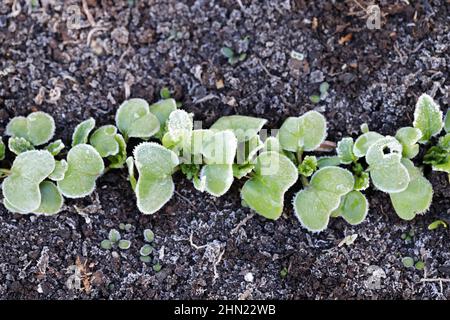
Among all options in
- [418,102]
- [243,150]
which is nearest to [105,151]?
[243,150]

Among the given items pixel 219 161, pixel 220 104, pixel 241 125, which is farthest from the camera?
pixel 220 104

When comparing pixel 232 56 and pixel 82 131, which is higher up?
pixel 232 56

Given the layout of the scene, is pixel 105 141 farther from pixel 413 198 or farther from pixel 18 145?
pixel 413 198

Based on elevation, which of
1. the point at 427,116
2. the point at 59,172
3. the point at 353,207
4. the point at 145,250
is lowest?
the point at 145,250

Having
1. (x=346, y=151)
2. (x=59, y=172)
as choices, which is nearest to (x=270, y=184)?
(x=346, y=151)

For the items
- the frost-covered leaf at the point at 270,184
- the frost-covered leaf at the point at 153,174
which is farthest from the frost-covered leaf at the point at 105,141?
the frost-covered leaf at the point at 270,184

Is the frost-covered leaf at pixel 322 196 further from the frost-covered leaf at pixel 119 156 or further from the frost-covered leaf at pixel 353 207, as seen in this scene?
the frost-covered leaf at pixel 119 156
